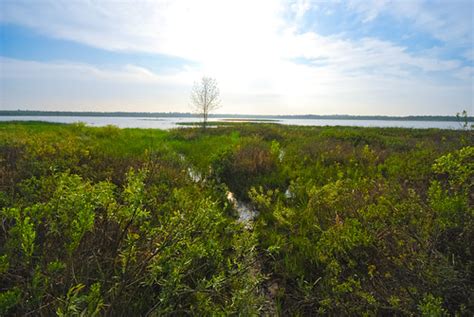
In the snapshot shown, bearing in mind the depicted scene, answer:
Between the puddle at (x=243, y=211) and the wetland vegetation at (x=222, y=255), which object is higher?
the wetland vegetation at (x=222, y=255)

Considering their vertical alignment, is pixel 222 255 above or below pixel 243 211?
above

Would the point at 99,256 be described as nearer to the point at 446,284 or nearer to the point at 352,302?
the point at 352,302

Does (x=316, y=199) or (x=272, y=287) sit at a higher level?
(x=316, y=199)

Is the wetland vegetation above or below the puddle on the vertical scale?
above

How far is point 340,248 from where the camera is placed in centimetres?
266

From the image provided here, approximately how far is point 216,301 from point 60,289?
1.39 metres

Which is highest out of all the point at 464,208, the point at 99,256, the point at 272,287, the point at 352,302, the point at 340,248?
the point at 464,208

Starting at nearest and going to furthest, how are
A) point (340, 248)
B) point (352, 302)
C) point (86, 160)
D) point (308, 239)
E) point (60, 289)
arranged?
1. point (60, 289)
2. point (352, 302)
3. point (340, 248)
4. point (308, 239)
5. point (86, 160)

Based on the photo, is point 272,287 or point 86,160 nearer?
point 272,287

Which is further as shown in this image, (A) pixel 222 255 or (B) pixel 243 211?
(B) pixel 243 211

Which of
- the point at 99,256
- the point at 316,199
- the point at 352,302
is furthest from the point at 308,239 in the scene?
the point at 99,256

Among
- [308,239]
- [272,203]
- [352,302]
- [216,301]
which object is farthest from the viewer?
[272,203]

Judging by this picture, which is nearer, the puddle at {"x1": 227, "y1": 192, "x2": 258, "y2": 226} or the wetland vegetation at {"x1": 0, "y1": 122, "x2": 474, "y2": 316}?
the wetland vegetation at {"x1": 0, "y1": 122, "x2": 474, "y2": 316}

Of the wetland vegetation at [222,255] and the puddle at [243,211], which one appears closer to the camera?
the wetland vegetation at [222,255]
